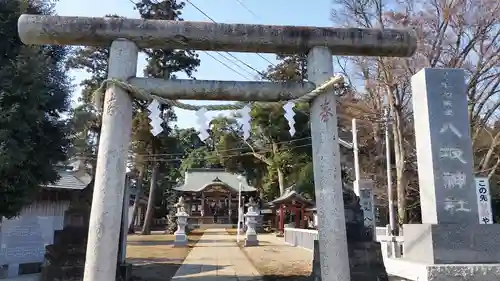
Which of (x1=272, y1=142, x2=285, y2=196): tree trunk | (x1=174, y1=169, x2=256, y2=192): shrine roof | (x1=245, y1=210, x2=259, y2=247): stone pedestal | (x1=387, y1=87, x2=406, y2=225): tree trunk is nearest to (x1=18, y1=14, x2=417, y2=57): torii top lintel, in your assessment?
(x1=387, y1=87, x2=406, y2=225): tree trunk

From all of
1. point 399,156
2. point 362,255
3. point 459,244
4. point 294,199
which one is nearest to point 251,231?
point 294,199

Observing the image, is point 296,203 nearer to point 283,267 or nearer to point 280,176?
point 280,176

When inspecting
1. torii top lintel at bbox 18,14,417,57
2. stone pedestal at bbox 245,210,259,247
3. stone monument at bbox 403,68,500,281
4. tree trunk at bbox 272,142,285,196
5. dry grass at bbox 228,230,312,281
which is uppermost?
tree trunk at bbox 272,142,285,196

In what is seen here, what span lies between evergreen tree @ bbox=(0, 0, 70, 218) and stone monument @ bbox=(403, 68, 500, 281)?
22.0ft

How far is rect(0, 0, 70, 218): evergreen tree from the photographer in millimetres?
7508

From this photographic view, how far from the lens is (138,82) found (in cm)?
484

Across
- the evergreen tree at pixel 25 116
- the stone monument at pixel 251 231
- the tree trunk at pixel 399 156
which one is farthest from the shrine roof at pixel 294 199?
the evergreen tree at pixel 25 116

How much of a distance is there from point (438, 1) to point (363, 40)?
15.6 m

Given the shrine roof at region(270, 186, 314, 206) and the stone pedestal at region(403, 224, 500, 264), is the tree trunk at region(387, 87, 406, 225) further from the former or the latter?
the stone pedestal at region(403, 224, 500, 264)

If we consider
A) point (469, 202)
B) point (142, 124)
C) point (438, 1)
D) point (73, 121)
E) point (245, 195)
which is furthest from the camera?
point (245, 195)

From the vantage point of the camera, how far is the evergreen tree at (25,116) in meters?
7.51

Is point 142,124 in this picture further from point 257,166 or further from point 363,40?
point 363,40

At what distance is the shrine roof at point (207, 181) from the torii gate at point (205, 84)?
124ft

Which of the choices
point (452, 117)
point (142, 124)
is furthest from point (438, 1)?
point (142, 124)
